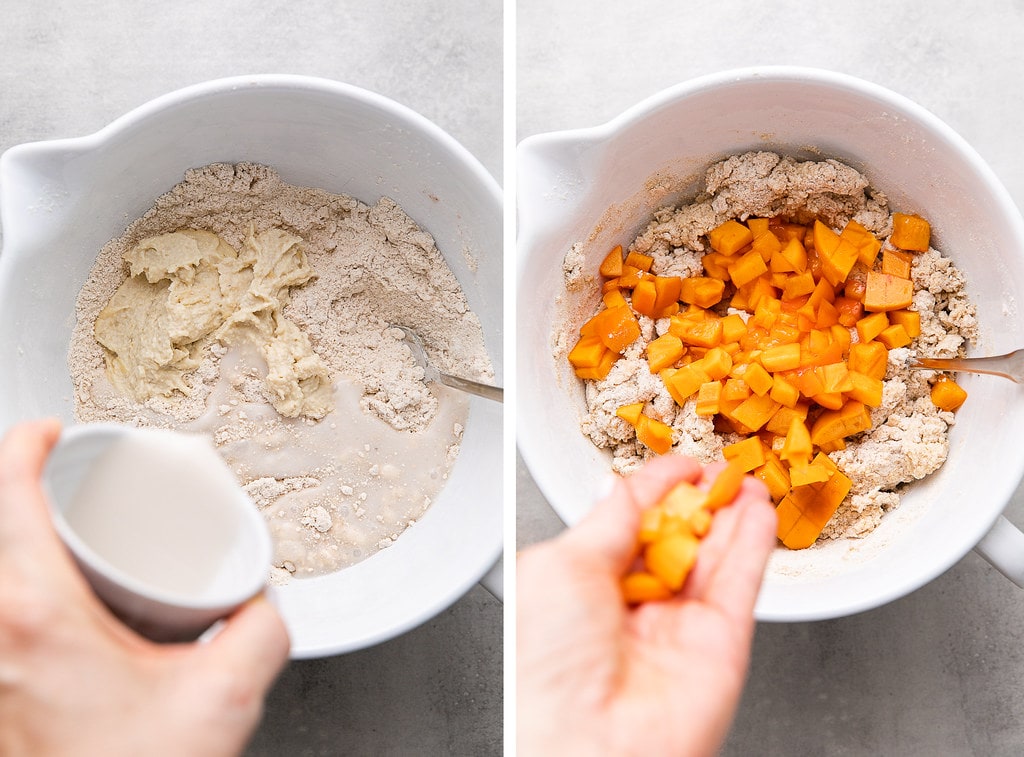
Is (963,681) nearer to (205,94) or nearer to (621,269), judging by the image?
(621,269)

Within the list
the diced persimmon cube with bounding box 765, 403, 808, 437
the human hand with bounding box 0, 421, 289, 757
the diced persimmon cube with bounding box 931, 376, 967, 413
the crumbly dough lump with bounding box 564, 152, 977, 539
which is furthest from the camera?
the diced persimmon cube with bounding box 931, 376, 967, 413

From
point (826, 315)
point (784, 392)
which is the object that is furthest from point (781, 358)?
point (826, 315)

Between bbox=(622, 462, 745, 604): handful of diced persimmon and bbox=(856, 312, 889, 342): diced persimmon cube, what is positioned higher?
bbox=(622, 462, 745, 604): handful of diced persimmon

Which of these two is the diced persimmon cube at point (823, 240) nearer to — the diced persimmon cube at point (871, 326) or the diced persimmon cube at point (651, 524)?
the diced persimmon cube at point (871, 326)

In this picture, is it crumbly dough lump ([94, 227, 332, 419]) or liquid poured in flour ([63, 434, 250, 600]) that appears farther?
crumbly dough lump ([94, 227, 332, 419])

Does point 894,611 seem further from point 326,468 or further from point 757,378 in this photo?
point 326,468

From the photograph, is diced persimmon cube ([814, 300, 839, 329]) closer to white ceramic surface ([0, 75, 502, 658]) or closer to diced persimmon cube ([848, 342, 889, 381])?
diced persimmon cube ([848, 342, 889, 381])

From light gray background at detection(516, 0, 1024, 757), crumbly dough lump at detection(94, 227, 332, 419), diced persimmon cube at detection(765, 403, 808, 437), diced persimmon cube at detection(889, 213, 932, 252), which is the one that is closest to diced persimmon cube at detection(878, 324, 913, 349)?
diced persimmon cube at detection(889, 213, 932, 252)

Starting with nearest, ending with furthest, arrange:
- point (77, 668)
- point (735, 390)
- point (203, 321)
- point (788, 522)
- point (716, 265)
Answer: point (77, 668) → point (203, 321) → point (735, 390) → point (788, 522) → point (716, 265)
